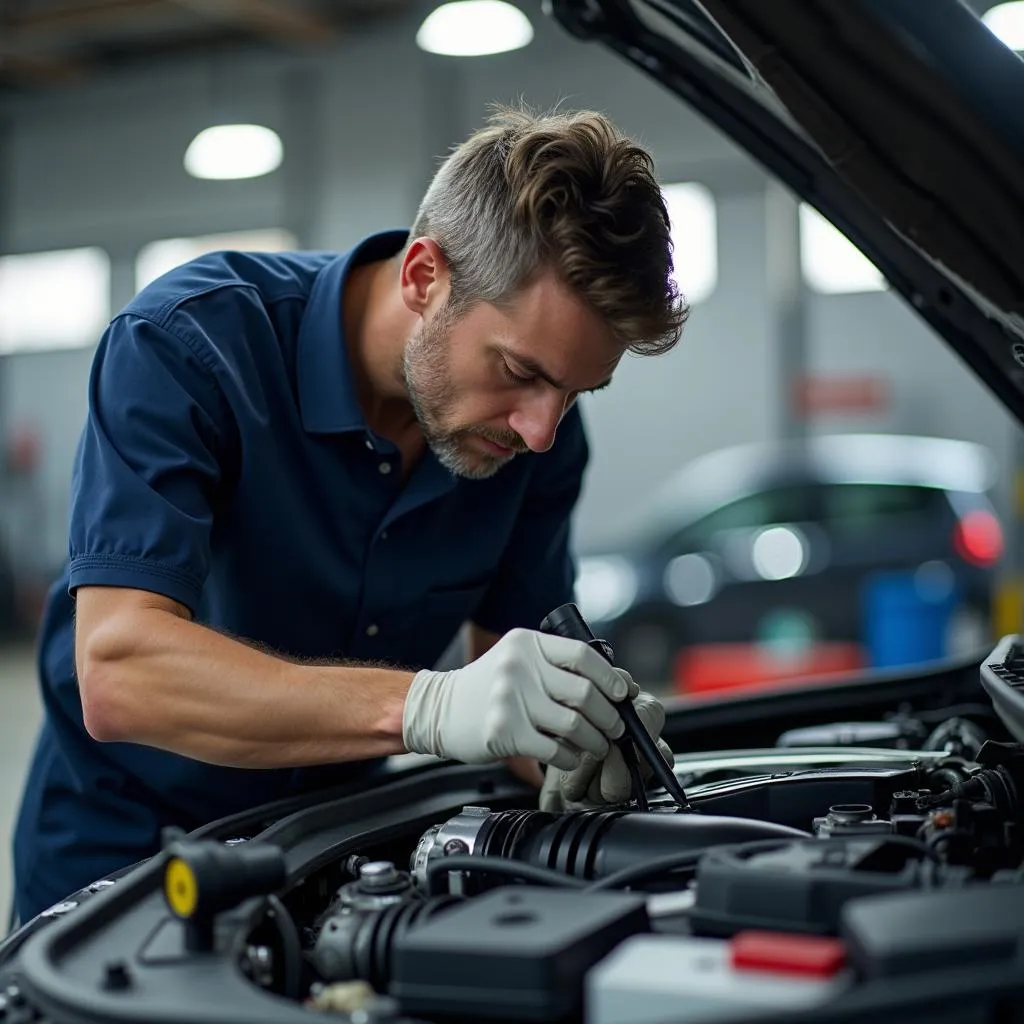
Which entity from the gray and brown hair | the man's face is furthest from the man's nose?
the gray and brown hair

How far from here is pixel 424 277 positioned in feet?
5.32

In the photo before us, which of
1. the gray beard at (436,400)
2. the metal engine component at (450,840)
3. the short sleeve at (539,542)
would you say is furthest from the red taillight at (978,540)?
the metal engine component at (450,840)

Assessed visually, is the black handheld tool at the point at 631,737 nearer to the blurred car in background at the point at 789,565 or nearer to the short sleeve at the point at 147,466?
the short sleeve at the point at 147,466

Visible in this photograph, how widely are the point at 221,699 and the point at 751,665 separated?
216 inches

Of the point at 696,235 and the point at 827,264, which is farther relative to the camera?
the point at 696,235

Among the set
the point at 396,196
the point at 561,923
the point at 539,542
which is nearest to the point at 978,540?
the point at 396,196

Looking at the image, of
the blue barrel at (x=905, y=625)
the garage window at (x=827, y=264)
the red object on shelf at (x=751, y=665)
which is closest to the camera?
the blue barrel at (x=905, y=625)

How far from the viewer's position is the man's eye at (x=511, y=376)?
153 centimetres

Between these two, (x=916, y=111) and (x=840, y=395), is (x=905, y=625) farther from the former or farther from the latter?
(x=916, y=111)

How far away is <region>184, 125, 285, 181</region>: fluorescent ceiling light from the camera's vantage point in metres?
7.62

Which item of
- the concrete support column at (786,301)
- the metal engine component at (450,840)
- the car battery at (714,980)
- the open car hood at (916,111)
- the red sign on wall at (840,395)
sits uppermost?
the concrete support column at (786,301)

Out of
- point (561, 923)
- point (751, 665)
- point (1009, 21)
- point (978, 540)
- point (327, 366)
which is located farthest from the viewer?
point (978, 540)

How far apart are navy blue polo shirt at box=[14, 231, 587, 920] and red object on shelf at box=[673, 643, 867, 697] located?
15.6 ft

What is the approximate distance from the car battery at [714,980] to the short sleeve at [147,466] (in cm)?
72
